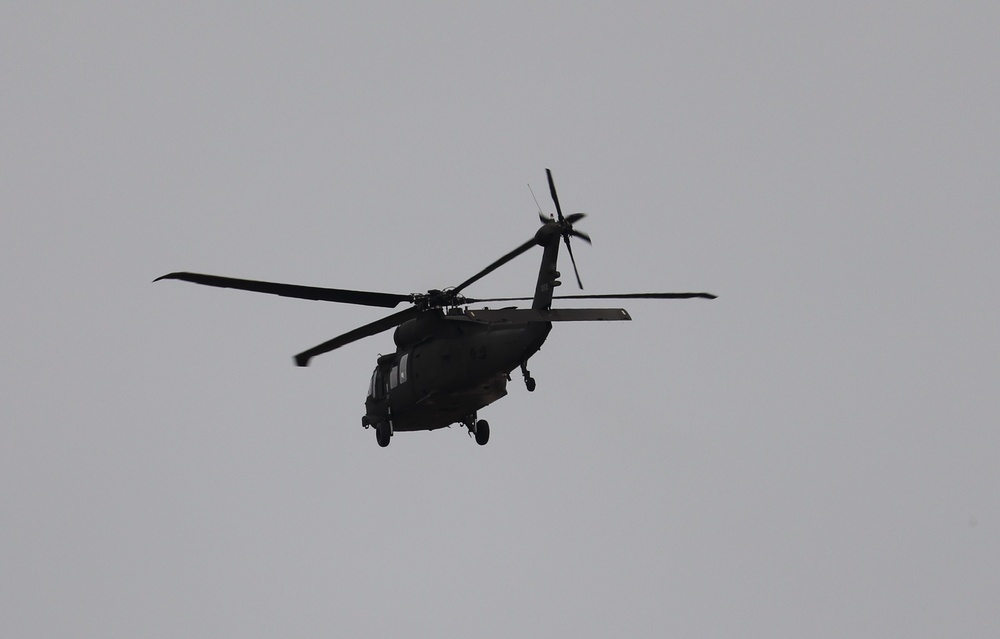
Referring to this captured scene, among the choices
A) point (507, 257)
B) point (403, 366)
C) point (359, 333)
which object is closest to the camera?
point (507, 257)

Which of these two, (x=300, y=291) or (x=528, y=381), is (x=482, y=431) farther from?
(x=300, y=291)

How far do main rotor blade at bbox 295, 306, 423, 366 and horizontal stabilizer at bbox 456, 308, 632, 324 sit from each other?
168 cm

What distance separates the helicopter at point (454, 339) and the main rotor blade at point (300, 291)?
0.09ft

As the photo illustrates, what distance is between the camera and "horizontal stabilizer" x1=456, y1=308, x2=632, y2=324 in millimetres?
32500

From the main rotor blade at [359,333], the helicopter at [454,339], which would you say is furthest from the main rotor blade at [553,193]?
the main rotor blade at [359,333]

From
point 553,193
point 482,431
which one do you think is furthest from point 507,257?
point 482,431

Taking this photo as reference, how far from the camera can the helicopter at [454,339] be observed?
32.1 meters

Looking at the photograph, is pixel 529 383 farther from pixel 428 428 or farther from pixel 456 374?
pixel 428 428

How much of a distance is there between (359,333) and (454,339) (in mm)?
2984

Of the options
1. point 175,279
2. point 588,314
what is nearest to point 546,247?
point 588,314

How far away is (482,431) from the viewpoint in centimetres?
3675

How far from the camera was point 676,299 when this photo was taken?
3228cm

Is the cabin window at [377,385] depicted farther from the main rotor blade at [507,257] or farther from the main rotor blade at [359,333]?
the main rotor blade at [507,257]

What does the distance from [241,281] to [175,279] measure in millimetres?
1805
